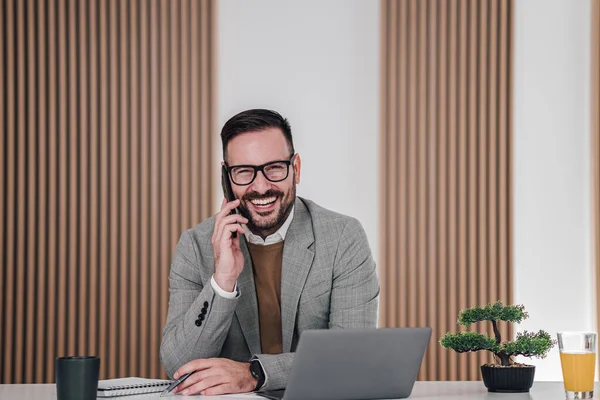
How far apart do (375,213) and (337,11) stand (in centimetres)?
99

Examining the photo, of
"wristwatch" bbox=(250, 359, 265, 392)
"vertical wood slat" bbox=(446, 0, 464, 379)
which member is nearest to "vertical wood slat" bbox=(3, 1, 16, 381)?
"vertical wood slat" bbox=(446, 0, 464, 379)

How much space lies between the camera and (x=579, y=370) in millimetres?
1704

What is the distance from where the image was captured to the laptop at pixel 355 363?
1584mm

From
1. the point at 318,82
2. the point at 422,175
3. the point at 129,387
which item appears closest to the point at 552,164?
the point at 422,175

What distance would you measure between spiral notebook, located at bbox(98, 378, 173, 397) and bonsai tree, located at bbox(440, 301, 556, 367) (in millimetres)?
674

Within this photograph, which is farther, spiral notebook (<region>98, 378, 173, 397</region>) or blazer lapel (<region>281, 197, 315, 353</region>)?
blazer lapel (<region>281, 197, 315, 353</region>)

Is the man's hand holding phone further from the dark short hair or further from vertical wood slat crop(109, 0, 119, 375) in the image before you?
vertical wood slat crop(109, 0, 119, 375)

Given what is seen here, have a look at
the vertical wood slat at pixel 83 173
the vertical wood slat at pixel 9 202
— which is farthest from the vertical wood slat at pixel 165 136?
the vertical wood slat at pixel 9 202

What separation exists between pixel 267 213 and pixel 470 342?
74 cm

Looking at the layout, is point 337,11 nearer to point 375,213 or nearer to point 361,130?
point 361,130

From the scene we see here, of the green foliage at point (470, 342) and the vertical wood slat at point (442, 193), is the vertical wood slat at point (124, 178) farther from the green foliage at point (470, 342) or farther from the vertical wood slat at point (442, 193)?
the green foliage at point (470, 342)

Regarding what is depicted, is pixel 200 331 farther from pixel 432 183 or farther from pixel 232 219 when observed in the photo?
pixel 432 183

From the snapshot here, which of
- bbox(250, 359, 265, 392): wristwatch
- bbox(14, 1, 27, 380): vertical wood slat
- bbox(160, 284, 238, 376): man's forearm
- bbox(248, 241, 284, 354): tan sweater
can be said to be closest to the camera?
bbox(250, 359, 265, 392): wristwatch

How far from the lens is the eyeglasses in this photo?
234 cm
